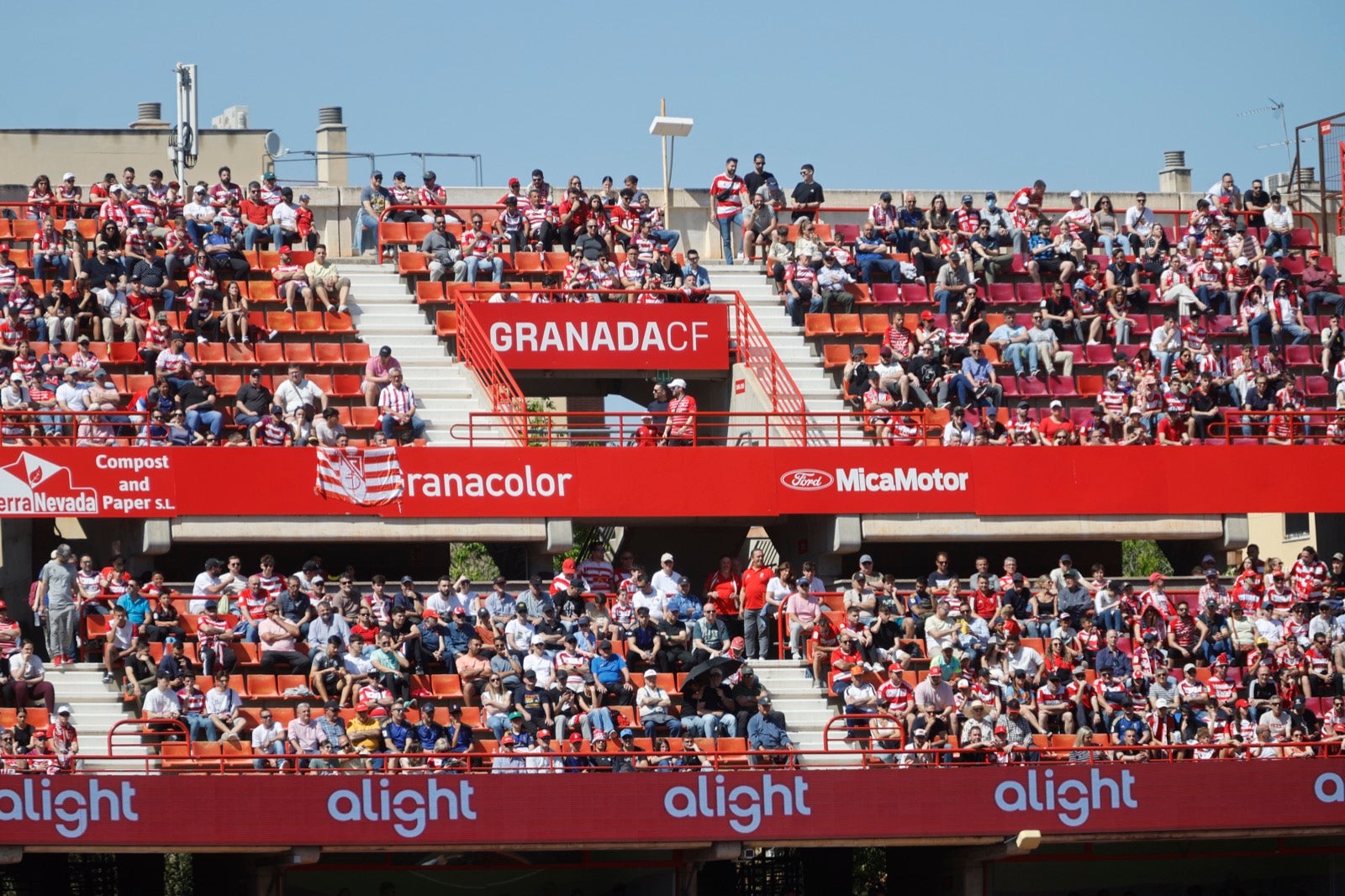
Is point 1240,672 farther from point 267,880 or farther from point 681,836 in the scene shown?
point 267,880

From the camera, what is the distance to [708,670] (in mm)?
22656

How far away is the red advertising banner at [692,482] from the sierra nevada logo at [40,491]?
0.04 ft

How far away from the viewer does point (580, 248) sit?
29.3 meters

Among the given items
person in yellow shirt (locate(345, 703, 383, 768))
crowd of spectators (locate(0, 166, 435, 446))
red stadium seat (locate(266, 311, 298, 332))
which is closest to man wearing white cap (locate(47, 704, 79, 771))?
person in yellow shirt (locate(345, 703, 383, 768))

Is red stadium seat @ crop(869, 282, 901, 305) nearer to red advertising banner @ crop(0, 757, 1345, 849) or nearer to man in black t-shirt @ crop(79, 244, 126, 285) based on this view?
red advertising banner @ crop(0, 757, 1345, 849)

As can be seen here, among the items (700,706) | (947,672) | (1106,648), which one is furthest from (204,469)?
(1106,648)

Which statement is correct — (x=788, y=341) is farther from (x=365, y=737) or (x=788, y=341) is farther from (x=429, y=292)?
(x=365, y=737)

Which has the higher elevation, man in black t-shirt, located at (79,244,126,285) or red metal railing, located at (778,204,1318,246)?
red metal railing, located at (778,204,1318,246)

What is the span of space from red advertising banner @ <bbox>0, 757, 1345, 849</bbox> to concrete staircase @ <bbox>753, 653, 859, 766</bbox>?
124cm

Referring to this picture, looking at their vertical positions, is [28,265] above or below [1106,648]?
above

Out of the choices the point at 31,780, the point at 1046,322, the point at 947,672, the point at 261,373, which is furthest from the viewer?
the point at 1046,322

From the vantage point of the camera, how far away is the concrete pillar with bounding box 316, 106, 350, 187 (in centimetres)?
3897

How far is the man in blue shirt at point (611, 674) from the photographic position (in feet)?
74.4

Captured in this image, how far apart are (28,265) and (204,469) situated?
4.79 meters
